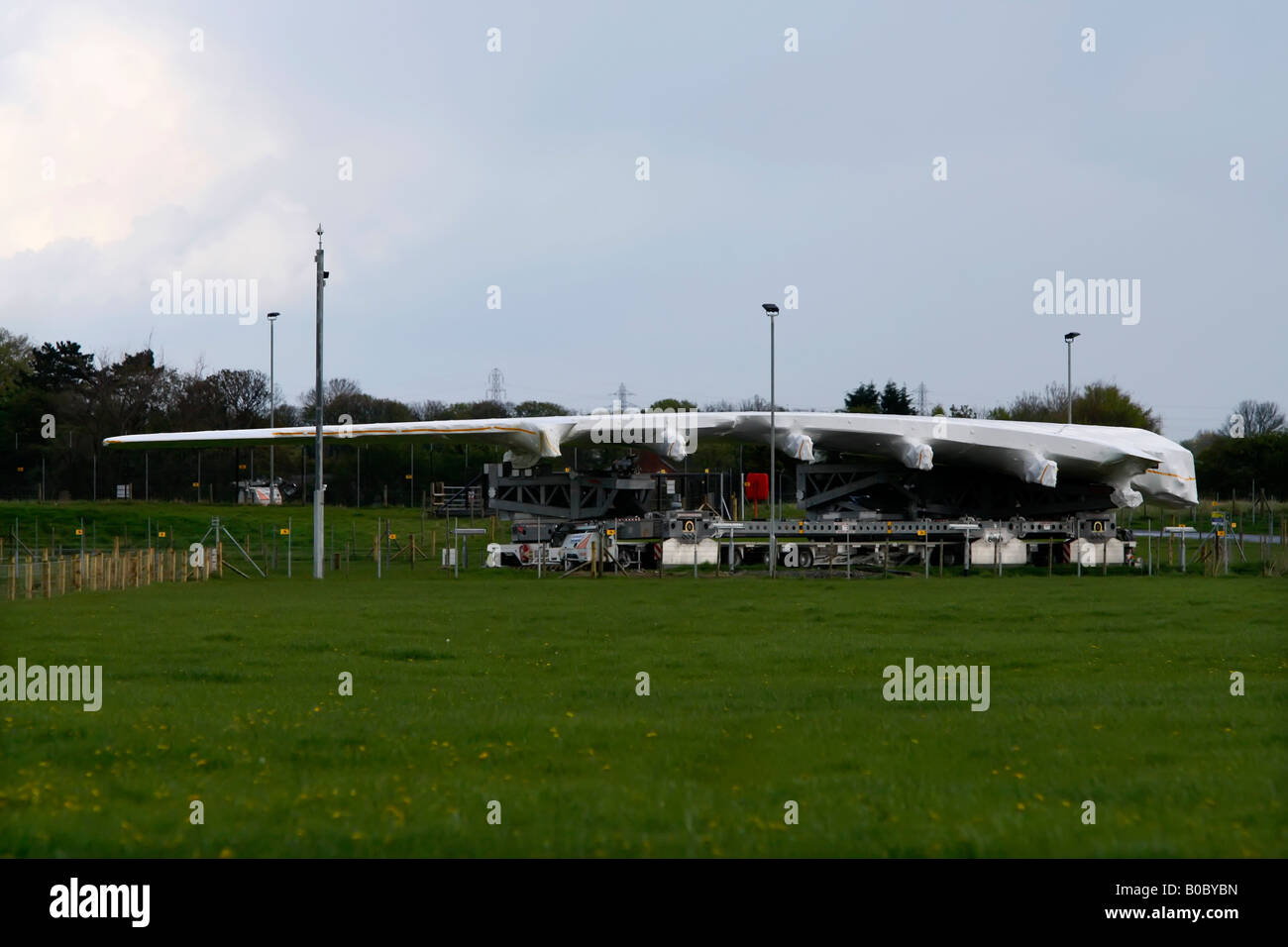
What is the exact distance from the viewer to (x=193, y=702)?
38.7 feet

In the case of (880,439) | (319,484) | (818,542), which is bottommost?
(818,542)

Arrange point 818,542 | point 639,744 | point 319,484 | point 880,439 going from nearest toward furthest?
point 639,744 → point 319,484 → point 818,542 → point 880,439

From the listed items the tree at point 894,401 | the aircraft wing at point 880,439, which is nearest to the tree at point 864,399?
the tree at point 894,401

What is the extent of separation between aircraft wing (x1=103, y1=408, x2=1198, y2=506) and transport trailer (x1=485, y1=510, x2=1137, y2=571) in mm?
2130

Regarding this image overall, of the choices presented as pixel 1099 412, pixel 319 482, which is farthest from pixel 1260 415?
pixel 319 482

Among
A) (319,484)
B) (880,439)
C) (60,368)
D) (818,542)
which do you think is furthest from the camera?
(60,368)

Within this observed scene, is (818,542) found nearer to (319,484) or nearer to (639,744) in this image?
(319,484)

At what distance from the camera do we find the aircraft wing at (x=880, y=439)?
144 ft

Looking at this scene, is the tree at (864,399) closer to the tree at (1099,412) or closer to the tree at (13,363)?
the tree at (1099,412)

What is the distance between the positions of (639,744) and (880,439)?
37821 millimetres

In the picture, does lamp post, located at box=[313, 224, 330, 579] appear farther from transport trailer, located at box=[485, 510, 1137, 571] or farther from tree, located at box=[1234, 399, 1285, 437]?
tree, located at box=[1234, 399, 1285, 437]

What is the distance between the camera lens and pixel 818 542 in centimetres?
4447

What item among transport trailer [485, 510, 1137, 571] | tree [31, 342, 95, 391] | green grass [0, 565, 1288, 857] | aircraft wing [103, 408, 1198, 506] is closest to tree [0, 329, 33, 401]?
tree [31, 342, 95, 391]
